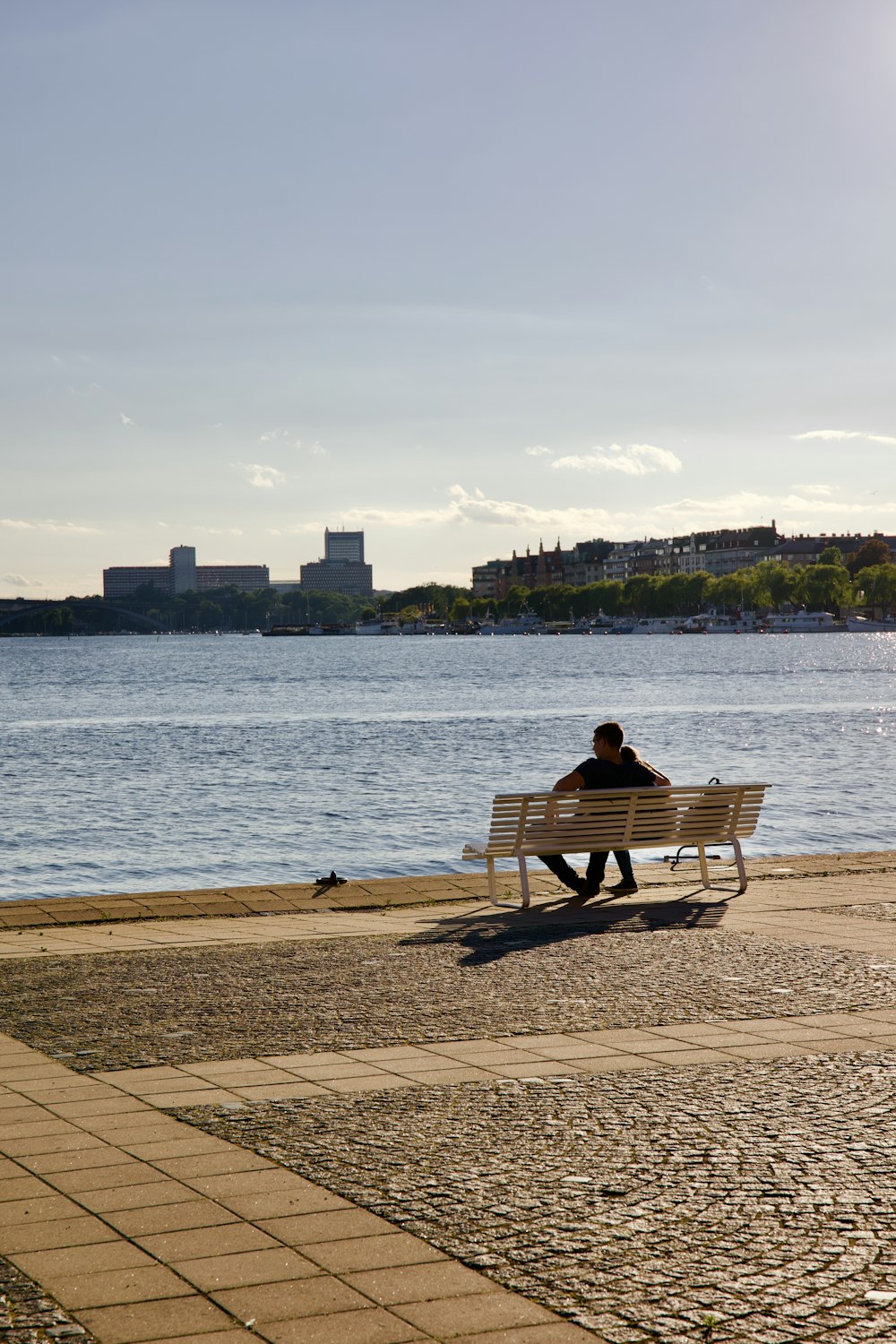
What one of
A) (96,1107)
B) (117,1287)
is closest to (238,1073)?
(96,1107)

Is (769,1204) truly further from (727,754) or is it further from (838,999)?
(727,754)

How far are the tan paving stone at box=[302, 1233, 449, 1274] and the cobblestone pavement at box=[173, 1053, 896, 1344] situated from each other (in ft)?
0.24

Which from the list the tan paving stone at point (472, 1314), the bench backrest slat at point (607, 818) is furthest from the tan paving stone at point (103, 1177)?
the bench backrest slat at point (607, 818)

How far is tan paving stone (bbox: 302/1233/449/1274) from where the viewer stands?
4.46m

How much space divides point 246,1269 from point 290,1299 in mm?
263

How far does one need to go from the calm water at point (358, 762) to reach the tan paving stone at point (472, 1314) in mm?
17685

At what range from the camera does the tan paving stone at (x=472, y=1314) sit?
4.06 metres

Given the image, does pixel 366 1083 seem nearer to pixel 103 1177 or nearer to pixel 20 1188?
pixel 103 1177

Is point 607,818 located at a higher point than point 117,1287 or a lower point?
higher

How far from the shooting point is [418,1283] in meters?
4.34

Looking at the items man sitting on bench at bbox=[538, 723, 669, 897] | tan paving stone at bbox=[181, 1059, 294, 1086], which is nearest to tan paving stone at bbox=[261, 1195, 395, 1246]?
tan paving stone at bbox=[181, 1059, 294, 1086]

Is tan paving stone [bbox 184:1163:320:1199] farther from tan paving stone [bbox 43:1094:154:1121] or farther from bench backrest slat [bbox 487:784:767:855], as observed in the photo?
bench backrest slat [bbox 487:784:767:855]

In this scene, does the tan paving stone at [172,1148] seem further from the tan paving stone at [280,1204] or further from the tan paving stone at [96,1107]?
the tan paving stone at [280,1204]

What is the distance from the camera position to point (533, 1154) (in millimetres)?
5492
